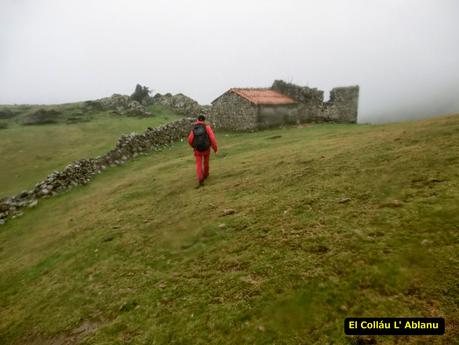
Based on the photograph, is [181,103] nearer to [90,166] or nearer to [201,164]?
[90,166]

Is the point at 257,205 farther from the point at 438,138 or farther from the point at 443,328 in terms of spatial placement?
the point at 438,138

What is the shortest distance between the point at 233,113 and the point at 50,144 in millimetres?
16578

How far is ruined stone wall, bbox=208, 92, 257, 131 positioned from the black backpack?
16.2 m

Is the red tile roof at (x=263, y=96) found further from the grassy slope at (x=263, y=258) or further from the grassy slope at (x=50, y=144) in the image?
the grassy slope at (x=263, y=258)

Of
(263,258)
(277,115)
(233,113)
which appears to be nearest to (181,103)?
(233,113)

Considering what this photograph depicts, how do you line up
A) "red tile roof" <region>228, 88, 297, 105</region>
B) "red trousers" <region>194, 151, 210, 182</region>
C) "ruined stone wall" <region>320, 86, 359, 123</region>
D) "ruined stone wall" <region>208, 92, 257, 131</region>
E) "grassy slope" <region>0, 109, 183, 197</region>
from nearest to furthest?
"red trousers" <region>194, 151, 210, 182</region> < "grassy slope" <region>0, 109, 183, 197</region> < "ruined stone wall" <region>208, 92, 257, 131</region> < "red tile roof" <region>228, 88, 297, 105</region> < "ruined stone wall" <region>320, 86, 359, 123</region>

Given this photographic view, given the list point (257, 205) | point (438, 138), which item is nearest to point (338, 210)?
point (257, 205)

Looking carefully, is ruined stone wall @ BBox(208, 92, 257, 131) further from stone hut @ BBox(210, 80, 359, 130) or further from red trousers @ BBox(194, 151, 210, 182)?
red trousers @ BBox(194, 151, 210, 182)

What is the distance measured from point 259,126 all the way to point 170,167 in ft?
37.6

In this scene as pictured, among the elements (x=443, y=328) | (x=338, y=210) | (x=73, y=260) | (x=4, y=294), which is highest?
(x=338, y=210)

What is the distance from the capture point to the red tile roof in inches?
1168

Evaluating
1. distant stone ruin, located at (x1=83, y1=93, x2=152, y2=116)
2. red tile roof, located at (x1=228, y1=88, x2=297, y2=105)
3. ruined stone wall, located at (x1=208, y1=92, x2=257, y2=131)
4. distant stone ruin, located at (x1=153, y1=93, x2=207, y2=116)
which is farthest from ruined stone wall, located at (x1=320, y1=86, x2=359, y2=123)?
distant stone ruin, located at (x1=83, y1=93, x2=152, y2=116)

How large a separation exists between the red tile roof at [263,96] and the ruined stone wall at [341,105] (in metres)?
4.03

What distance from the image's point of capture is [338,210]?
26.7 ft
